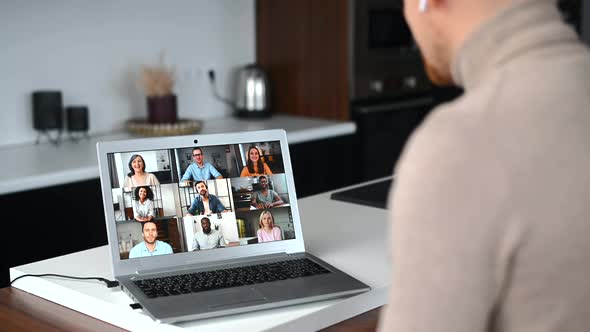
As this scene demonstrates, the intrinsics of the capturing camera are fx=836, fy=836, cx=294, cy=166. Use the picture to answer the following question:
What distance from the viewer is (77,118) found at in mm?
3191

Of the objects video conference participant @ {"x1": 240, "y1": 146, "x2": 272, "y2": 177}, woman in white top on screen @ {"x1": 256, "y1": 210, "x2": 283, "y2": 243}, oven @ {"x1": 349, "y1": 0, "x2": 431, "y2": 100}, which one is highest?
oven @ {"x1": 349, "y1": 0, "x2": 431, "y2": 100}

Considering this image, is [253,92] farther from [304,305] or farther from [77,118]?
[304,305]

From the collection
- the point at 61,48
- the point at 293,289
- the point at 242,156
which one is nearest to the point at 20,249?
the point at 61,48

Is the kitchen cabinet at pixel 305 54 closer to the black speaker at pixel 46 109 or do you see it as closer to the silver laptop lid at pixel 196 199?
the black speaker at pixel 46 109

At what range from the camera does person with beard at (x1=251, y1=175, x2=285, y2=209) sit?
1.55 m

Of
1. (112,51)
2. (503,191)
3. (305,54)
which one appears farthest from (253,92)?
(503,191)

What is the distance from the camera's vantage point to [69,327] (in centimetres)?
133

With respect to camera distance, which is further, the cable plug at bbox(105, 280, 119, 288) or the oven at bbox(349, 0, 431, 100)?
the oven at bbox(349, 0, 431, 100)

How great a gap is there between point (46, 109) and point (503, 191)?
2.70 meters

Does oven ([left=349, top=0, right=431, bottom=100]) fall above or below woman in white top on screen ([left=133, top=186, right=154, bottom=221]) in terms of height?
above

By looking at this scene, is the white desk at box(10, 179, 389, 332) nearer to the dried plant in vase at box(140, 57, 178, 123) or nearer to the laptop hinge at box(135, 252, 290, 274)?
the laptop hinge at box(135, 252, 290, 274)

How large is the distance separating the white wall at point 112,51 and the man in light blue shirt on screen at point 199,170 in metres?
1.80

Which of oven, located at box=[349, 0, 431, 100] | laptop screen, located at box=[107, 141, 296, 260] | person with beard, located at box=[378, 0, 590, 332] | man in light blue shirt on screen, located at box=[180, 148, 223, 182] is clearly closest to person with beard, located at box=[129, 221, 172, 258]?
laptop screen, located at box=[107, 141, 296, 260]

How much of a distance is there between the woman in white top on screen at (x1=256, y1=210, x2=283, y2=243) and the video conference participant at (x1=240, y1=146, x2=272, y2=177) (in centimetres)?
8
